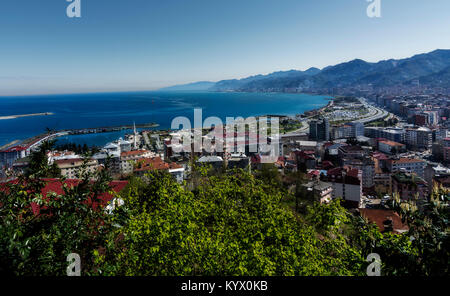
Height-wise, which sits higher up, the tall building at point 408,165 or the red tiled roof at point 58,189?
the red tiled roof at point 58,189

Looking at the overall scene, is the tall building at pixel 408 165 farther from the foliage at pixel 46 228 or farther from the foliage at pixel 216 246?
the foliage at pixel 46 228

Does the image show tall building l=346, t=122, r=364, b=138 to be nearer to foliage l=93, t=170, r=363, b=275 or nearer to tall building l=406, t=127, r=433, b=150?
tall building l=406, t=127, r=433, b=150

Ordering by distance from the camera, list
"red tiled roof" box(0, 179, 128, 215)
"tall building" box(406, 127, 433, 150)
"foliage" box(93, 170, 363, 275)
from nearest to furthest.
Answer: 1. "red tiled roof" box(0, 179, 128, 215)
2. "foliage" box(93, 170, 363, 275)
3. "tall building" box(406, 127, 433, 150)

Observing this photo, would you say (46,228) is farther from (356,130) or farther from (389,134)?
(356,130)

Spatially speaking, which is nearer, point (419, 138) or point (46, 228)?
point (46, 228)

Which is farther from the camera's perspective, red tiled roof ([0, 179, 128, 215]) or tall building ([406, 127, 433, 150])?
tall building ([406, 127, 433, 150])

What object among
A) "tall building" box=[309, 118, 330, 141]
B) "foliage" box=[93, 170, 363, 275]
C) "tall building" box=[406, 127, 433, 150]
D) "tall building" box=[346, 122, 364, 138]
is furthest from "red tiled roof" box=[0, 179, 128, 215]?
"tall building" box=[346, 122, 364, 138]

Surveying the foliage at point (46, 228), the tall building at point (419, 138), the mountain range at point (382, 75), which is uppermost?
the mountain range at point (382, 75)

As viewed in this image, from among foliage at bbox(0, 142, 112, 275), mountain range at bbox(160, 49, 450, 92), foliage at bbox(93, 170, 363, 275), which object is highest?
mountain range at bbox(160, 49, 450, 92)

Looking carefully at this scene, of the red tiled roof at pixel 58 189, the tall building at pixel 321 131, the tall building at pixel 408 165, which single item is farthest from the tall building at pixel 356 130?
the red tiled roof at pixel 58 189

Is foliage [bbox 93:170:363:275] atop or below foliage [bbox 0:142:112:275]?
below

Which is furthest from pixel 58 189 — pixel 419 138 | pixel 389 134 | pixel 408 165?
pixel 389 134
